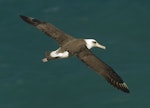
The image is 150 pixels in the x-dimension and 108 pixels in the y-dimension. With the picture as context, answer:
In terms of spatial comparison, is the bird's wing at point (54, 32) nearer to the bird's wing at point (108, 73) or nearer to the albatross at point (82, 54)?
the albatross at point (82, 54)

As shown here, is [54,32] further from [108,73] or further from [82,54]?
[108,73]

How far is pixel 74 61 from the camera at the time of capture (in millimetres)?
78438

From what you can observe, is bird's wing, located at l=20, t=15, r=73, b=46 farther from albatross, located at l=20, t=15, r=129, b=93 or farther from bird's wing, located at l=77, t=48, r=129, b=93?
bird's wing, located at l=77, t=48, r=129, b=93

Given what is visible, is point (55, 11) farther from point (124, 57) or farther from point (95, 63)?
point (95, 63)

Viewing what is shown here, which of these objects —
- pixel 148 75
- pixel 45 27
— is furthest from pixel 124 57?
pixel 45 27

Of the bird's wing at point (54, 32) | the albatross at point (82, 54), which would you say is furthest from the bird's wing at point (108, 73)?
the bird's wing at point (54, 32)

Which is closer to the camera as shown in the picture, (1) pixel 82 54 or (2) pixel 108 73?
(2) pixel 108 73

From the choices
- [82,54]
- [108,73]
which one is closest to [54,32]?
[82,54]

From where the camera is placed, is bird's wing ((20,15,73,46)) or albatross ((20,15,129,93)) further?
bird's wing ((20,15,73,46))

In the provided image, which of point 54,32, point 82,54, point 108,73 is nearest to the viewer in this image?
point 108,73

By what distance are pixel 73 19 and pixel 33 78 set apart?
7909 millimetres

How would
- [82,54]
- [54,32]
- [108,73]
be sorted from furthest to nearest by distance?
[54,32]
[82,54]
[108,73]

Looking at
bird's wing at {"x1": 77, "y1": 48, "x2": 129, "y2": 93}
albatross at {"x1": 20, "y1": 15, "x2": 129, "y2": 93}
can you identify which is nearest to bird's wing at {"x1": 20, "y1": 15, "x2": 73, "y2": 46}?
albatross at {"x1": 20, "y1": 15, "x2": 129, "y2": 93}

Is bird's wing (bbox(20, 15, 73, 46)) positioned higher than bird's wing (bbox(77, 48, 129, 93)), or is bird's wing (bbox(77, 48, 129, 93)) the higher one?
bird's wing (bbox(20, 15, 73, 46))
